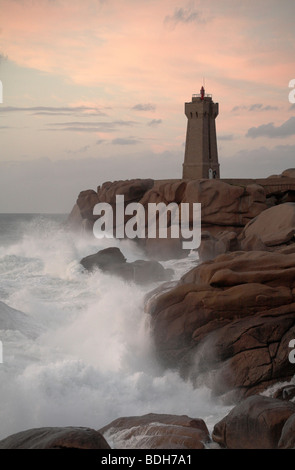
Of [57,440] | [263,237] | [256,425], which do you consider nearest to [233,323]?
[256,425]

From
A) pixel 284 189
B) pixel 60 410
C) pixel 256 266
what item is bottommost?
pixel 60 410

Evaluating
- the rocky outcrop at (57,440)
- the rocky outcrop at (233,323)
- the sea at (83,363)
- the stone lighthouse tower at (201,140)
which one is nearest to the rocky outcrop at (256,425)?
the sea at (83,363)

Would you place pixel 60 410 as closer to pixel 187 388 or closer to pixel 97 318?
pixel 187 388

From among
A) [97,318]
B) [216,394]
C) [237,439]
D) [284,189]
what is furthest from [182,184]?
[237,439]

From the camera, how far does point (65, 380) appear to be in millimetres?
11992

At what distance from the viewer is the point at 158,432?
353 inches

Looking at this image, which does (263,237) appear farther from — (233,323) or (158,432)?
(158,432)

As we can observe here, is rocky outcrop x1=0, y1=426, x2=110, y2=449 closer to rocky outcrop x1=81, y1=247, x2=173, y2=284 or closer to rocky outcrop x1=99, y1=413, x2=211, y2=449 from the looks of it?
rocky outcrop x1=99, y1=413, x2=211, y2=449

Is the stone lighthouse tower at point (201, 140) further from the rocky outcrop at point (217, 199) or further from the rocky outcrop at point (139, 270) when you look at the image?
the rocky outcrop at point (139, 270)

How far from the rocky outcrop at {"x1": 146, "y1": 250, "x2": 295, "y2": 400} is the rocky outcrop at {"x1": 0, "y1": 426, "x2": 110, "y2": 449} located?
4791mm

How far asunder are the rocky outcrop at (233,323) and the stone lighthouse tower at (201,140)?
2348 cm

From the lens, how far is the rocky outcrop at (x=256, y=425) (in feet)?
27.8

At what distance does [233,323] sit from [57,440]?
601 centimetres
